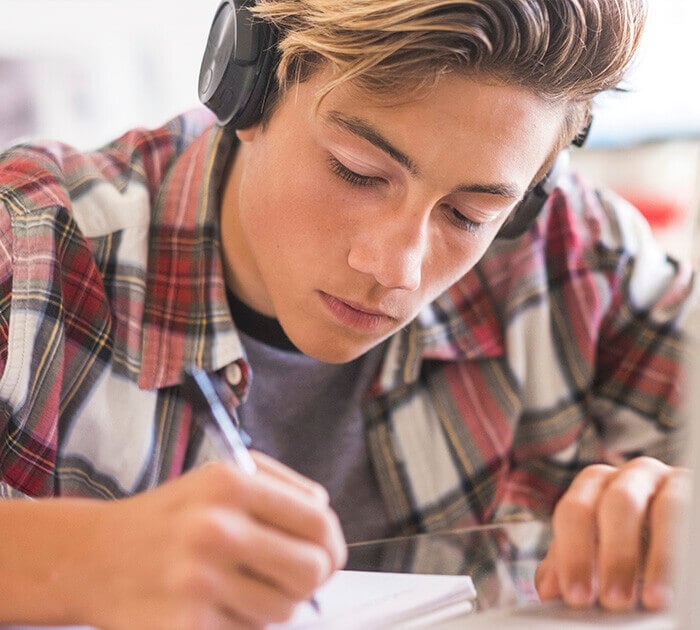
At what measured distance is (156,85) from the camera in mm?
2338

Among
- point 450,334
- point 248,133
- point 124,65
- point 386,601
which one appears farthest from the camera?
point 124,65

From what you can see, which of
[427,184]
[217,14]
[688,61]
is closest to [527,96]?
[427,184]

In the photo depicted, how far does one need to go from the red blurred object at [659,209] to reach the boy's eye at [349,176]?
6.06ft

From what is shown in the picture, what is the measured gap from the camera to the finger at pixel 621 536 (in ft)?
2.15

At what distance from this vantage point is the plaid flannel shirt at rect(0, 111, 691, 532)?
872 mm

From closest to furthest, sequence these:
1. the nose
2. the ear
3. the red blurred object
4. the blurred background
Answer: the nose, the ear, the blurred background, the red blurred object

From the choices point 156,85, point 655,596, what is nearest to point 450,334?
point 655,596

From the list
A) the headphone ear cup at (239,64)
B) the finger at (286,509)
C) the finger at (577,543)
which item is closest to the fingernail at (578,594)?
the finger at (577,543)

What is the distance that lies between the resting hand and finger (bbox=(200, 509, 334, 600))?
0.24 metres

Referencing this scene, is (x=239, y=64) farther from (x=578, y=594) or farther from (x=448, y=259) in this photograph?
(x=578, y=594)

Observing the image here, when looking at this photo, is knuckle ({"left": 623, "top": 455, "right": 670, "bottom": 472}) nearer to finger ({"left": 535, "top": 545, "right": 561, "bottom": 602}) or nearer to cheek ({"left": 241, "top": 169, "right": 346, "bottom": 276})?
finger ({"left": 535, "top": 545, "right": 561, "bottom": 602})

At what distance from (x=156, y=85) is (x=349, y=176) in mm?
1720

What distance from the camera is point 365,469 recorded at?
3.47 ft

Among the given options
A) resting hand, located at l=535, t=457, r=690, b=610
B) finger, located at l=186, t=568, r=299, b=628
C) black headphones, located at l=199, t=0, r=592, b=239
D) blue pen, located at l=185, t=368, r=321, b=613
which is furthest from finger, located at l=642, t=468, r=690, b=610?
black headphones, located at l=199, t=0, r=592, b=239
